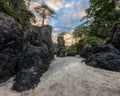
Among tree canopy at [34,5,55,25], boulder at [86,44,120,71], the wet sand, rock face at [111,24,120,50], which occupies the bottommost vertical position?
the wet sand

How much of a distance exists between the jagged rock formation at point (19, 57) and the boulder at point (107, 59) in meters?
4.07

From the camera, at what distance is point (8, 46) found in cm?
1202

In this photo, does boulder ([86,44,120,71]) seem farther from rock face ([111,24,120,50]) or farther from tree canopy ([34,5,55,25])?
tree canopy ([34,5,55,25])

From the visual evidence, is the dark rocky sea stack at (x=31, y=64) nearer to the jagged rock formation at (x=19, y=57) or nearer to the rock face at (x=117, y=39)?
the jagged rock formation at (x=19, y=57)

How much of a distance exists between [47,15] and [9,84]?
28.5 m

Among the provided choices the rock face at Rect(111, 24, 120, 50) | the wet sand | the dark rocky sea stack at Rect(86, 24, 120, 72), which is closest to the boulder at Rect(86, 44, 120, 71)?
the dark rocky sea stack at Rect(86, 24, 120, 72)

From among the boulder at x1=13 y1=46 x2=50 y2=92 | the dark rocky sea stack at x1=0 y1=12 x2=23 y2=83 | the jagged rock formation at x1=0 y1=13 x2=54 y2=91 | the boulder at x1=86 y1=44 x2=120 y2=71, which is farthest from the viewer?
the boulder at x1=86 y1=44 x2=120 y2=71

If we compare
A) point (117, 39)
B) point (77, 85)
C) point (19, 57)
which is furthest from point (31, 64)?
point (117, 39)

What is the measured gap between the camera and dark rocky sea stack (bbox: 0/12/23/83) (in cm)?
1148

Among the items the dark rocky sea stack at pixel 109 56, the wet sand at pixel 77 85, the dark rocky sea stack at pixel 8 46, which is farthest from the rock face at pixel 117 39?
the dark rocky sea stack at pixel 8 46

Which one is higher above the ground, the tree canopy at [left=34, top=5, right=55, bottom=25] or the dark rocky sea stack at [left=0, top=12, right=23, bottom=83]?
the tree canopy at [left=34, top=5, right=55, bottom=25]

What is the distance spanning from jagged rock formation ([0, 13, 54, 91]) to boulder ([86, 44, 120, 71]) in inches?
160

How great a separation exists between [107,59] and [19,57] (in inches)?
275

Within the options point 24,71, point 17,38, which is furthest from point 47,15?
point 24,71
